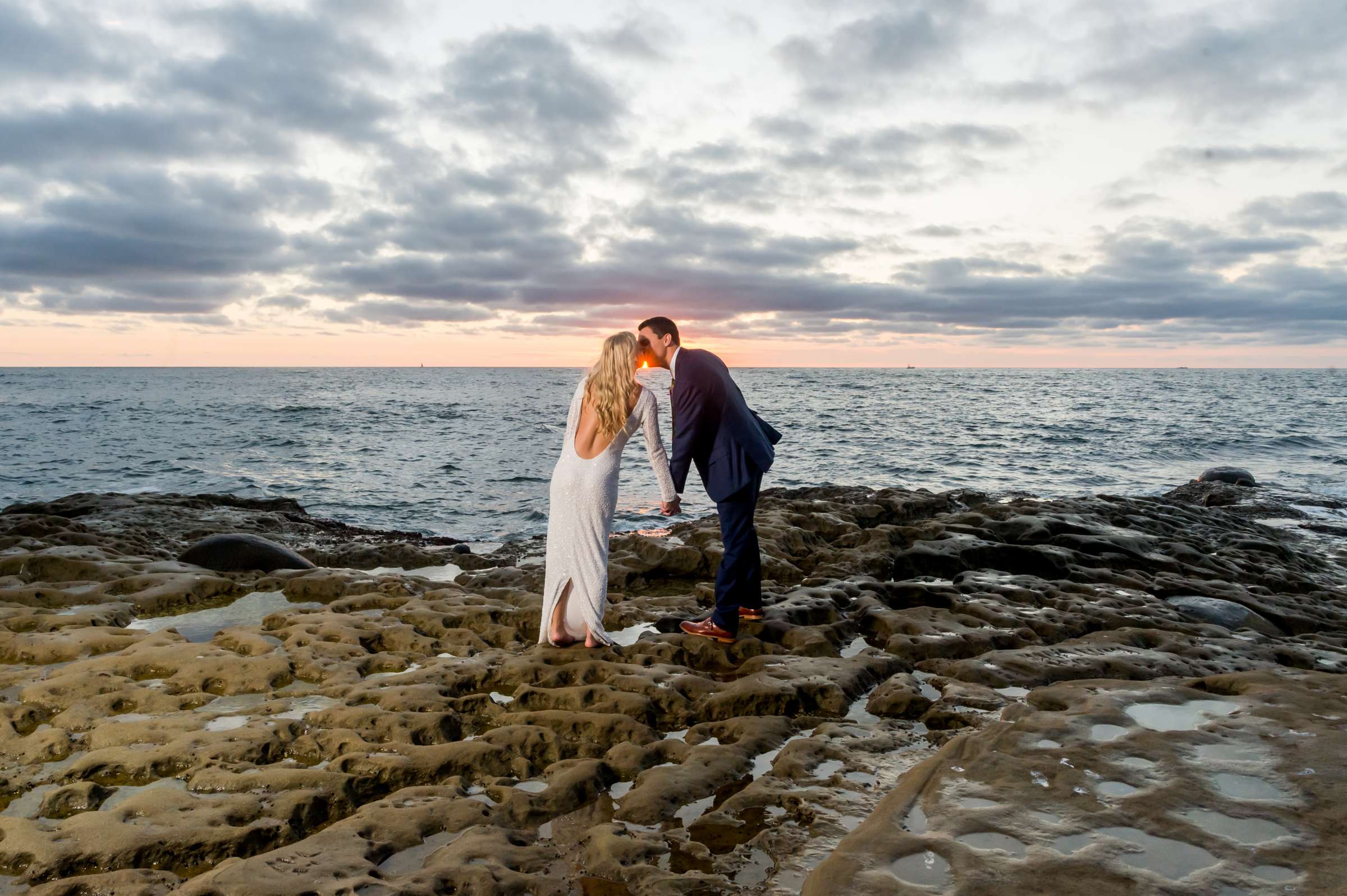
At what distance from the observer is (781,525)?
36.1ft

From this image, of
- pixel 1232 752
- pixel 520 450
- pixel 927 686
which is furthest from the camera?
pixel 520 450

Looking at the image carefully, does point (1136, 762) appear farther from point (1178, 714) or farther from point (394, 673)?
point (394, 673)

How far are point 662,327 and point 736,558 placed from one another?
2.07 m

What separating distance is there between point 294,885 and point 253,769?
1350mm

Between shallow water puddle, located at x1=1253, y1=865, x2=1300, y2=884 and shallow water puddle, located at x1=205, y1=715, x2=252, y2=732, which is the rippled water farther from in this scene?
shallow water puddle, located at x1=1253, y1=865, x2=1300, y2=884

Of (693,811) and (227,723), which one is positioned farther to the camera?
(227,723)

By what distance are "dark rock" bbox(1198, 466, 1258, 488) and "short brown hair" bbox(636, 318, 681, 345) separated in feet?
62.8

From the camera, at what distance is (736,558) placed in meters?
6.42

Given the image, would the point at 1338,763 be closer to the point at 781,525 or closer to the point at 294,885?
the point at 294,885

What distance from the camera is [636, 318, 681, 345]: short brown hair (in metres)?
6.08

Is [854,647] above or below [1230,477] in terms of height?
above

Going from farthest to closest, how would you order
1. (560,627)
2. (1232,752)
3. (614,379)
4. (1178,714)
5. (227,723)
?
1. (560,627)
2. (614,379)
3. (227,723)
4. (1178,714)
5. (1232,752)

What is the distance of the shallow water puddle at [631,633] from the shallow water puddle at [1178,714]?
12.0ft

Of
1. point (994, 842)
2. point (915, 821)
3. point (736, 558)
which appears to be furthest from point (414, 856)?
point (736, 558)
